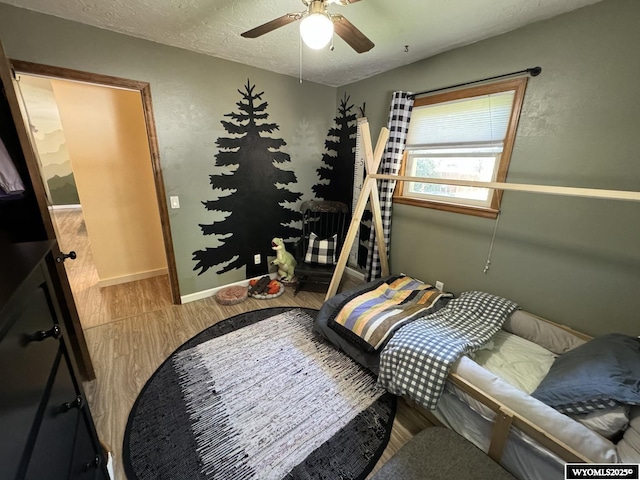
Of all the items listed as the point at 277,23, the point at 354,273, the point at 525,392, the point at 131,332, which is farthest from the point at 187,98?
the point at 525,392

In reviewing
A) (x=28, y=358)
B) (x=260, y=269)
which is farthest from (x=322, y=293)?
(x=28, y=358)

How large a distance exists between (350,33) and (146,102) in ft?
6.16

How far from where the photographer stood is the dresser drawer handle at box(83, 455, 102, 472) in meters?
0.88

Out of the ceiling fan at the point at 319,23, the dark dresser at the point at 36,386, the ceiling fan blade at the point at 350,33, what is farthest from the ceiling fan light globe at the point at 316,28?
the dark dresser at the point at 36,386

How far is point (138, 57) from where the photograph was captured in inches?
85.1

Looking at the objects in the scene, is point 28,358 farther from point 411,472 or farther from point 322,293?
point 322,293

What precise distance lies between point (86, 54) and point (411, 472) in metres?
3.42

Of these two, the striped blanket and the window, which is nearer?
the striped blanket

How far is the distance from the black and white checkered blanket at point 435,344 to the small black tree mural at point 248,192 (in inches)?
80.6

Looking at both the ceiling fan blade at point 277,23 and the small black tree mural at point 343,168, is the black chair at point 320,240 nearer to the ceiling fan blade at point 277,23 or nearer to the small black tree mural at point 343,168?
the small black tree mural at point 343,168

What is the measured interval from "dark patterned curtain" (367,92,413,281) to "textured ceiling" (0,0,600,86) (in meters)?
0.40

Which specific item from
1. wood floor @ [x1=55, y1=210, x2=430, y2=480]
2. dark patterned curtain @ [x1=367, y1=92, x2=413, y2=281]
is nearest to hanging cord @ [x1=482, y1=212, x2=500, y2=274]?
dark patterned curtain @ [x1=367, y1=92, x2=413, y2=281]

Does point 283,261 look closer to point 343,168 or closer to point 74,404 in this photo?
Result: point 343,168

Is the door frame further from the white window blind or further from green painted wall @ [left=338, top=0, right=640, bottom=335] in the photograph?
green painted wall @ [left=338, top=0, right=640, bottom=335]
